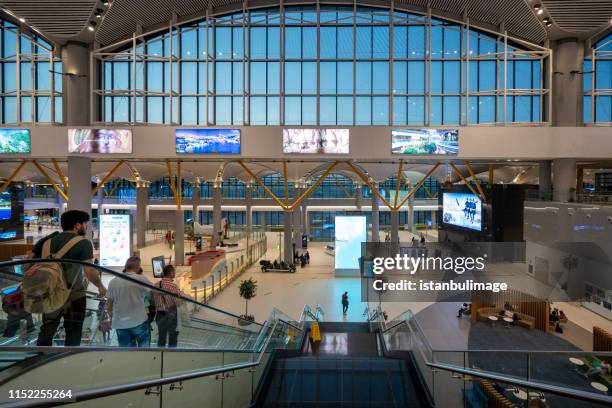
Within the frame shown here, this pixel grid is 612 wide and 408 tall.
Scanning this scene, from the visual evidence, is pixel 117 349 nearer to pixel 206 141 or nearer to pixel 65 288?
pixel 65 288

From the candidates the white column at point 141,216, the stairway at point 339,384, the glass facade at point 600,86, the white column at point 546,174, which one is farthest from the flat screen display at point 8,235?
the glass facade at point 600,86

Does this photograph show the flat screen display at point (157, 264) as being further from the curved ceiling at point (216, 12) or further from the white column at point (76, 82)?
the curved ceiling at point (216, 12)

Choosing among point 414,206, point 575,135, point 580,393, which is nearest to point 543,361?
point 580,393

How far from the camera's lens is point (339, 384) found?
658 cm

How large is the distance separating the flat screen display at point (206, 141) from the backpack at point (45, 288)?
13.5 metres

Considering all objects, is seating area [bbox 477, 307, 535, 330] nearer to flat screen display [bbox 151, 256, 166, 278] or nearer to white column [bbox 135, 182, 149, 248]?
flat screen display [bbox 151, 256, 166, 278]

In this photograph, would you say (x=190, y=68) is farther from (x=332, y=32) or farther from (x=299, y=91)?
(x=332, y=32)

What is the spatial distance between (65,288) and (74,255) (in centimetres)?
58

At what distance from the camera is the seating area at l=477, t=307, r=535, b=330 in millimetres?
15398

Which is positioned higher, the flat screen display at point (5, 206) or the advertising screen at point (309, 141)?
the advertising screen at point (309, 141)

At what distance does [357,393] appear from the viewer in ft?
20.5

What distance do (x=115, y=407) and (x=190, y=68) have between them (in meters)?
21.6

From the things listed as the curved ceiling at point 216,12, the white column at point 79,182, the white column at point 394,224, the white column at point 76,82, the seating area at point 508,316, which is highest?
the curved ceiling at point 216,12

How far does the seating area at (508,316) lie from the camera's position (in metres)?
15.4
